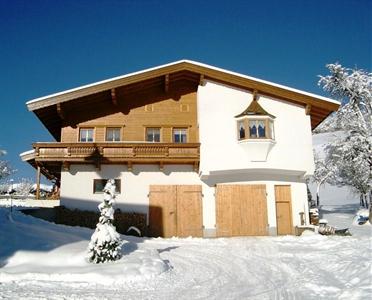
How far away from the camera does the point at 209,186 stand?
70.6 feet

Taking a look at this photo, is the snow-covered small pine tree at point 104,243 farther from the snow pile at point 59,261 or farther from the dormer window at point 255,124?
the dormer window at point 255,124

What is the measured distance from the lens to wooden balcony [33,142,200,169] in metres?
20.7

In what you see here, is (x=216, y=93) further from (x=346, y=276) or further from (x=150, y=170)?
(x=346, y=276)

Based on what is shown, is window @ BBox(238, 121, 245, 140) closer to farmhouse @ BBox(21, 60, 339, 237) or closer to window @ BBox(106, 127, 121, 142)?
farmhouse @ BBox(21, 60, 339, 237)

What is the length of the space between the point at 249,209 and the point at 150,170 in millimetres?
5766

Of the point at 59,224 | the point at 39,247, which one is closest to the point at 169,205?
the point at 59,224

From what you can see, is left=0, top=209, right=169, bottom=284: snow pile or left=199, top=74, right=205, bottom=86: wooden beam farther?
left=199, top=74, right=205, bottom=86: wooden beam

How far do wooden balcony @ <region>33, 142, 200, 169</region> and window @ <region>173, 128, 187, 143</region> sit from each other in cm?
146

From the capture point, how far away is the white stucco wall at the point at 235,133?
20625 millimetres

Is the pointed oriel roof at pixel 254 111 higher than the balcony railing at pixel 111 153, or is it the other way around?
the pointed oriel roof at pixel 254 111

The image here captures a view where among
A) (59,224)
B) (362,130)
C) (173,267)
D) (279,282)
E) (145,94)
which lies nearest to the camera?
(279,282)

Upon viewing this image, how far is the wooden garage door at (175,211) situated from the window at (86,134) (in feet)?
15.1

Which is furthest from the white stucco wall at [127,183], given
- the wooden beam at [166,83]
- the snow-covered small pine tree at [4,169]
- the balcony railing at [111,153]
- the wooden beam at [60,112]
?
the snow-covered small pine tree at [4,169]

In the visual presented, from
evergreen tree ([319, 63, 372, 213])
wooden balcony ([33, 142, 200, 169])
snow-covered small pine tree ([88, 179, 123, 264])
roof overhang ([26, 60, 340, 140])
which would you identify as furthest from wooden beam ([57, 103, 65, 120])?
evergreen tree ([319, 63, 372, 213])
